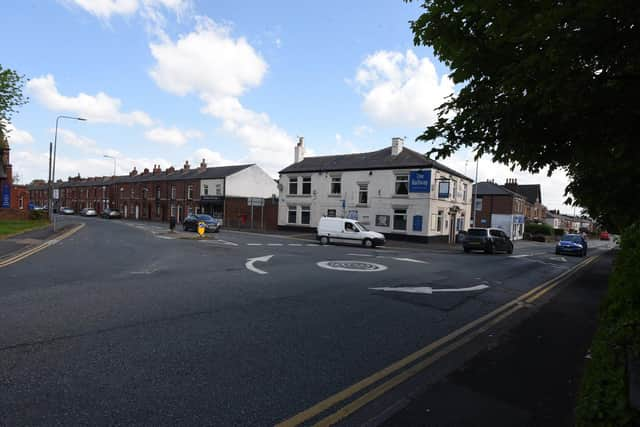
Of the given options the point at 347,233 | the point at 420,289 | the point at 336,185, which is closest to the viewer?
the point at 420,289

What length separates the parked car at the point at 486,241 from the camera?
22.9 m

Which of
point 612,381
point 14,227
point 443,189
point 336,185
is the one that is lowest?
point 14,227

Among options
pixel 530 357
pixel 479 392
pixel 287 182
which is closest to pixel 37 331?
pixel 479 392

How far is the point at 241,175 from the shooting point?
46719 millimetres

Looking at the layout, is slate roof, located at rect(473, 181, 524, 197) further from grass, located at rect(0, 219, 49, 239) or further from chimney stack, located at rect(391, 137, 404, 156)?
grass, located at rect(0, 219, 49, 239)

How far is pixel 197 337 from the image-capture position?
5.01 m

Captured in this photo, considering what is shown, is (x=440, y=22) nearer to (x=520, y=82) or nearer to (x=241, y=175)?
(x=520, y=82)

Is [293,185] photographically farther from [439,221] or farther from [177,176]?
[177,176]

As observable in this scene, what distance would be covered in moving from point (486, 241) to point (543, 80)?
20.1 metres

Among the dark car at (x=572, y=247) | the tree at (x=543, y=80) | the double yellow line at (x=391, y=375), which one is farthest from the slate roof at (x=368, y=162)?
the double yellow line at (x=391, y=375)

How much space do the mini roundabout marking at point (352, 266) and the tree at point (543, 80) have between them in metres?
6.07

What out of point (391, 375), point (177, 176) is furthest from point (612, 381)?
point (177, 176)

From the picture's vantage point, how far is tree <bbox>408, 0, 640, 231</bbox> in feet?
14.3

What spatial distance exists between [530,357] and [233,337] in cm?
A: 422
